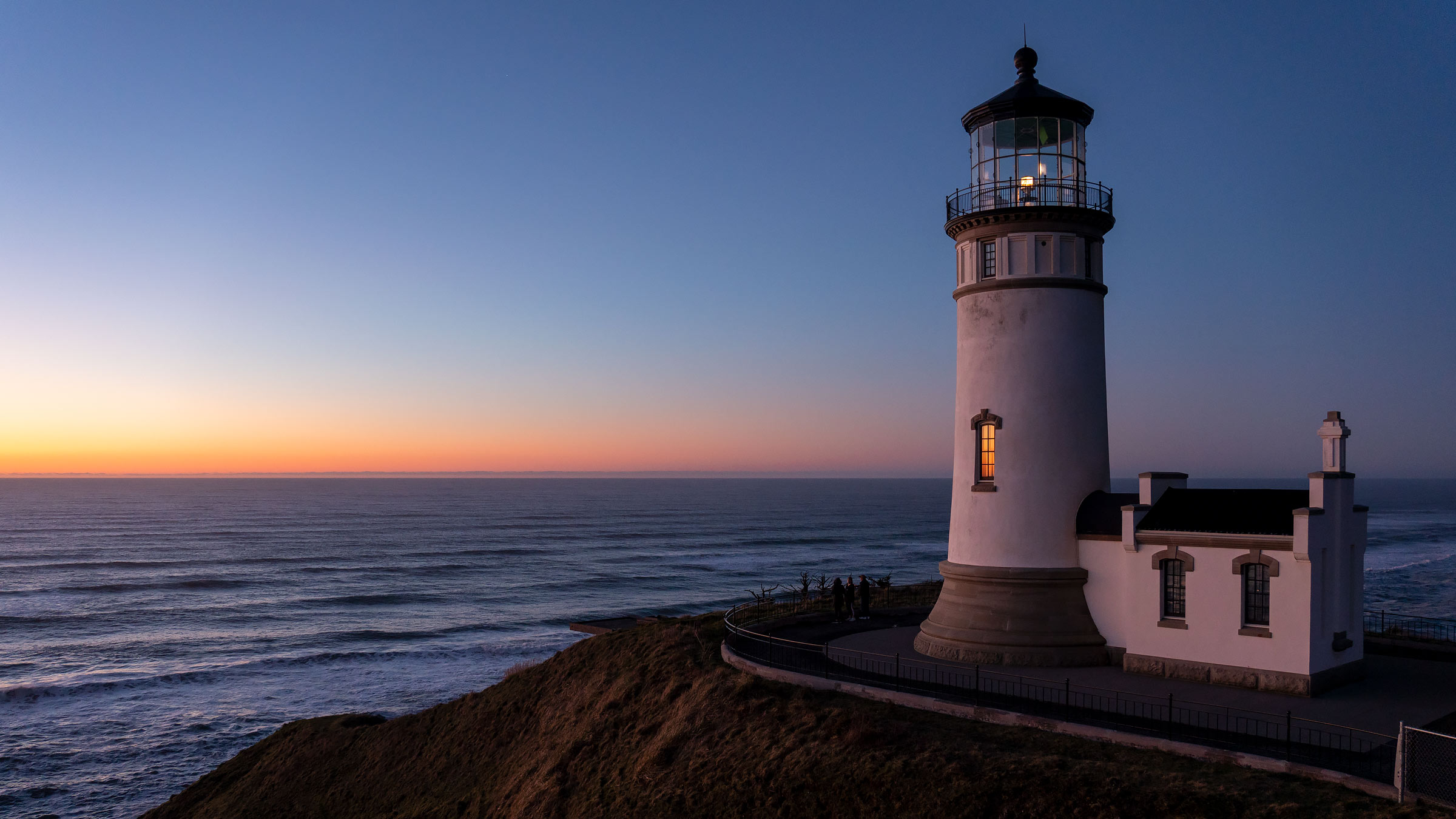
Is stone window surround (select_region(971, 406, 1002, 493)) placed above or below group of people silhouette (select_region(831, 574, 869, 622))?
above

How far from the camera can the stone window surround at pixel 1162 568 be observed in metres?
19.3

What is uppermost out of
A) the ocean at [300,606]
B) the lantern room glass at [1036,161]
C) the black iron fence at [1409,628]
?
the lantern room glass at [1036,161]

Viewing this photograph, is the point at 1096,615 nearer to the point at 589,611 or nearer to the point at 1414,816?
the point at 1414,816

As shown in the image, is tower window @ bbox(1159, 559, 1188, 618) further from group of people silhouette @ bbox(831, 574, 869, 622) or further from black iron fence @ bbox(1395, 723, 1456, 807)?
group of people silhouette @ bbox(831, 574, 869, 622)

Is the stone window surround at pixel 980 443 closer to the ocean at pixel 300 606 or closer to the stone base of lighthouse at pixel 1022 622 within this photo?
the stone base of lighthouse at pixel 1022 622

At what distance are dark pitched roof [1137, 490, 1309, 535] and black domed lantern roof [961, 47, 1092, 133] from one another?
9.11 meters

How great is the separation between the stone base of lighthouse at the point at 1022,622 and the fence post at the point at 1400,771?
884 cm

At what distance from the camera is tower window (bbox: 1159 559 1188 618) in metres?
19.6

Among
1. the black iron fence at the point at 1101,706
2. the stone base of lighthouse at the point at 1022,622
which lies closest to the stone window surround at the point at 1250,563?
the black iron fence at the point at 1101,706

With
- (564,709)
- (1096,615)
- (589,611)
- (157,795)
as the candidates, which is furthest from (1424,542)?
(157,795)

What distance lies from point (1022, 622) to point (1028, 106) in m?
12.0

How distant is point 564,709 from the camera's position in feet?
72.9

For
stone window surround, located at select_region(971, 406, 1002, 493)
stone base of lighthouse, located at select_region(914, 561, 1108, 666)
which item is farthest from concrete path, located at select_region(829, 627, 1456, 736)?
stone window surround, located at select_region(971, 406, 1002, 493)

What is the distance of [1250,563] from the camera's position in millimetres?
18453
